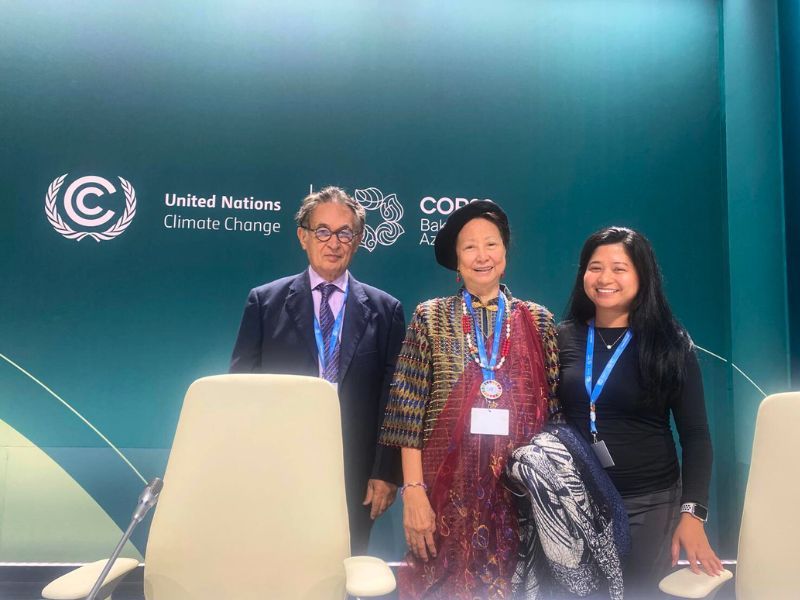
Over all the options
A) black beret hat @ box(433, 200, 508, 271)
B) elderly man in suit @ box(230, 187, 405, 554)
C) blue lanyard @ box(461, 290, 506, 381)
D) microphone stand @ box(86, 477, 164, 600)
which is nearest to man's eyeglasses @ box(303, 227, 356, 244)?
elderly man in suit @ box(230, 187, 405, 554)

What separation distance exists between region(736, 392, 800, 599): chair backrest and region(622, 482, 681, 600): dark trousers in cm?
→ 18

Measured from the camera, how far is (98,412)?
2998mm

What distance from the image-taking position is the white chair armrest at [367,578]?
48.1 inches

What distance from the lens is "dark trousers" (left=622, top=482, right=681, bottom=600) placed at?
1.65 m

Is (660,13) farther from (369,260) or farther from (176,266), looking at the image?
(176,266)

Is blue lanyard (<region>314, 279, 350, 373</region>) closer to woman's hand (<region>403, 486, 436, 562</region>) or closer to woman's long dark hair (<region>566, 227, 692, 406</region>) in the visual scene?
woman's hand (<region>403, 486, 436, 562</region>)

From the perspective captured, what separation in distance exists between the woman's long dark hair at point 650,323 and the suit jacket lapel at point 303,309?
0.96 meters

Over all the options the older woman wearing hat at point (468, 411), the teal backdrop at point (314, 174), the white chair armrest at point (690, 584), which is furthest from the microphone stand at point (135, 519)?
the teal backdrop at point (314, 174)

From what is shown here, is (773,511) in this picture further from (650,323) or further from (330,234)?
(330,234)

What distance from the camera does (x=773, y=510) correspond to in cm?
155

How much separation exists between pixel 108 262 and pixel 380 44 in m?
1.82

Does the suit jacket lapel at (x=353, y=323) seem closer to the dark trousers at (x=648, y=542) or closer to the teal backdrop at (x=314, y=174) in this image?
the teal backdrop at (x=314, y=174)

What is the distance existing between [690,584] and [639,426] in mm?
510

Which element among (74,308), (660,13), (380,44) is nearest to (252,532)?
(74,308)
